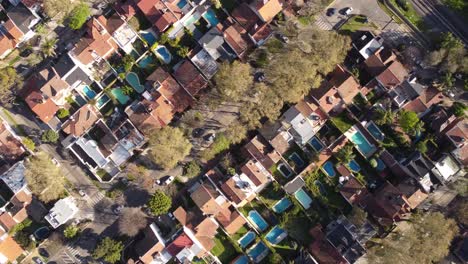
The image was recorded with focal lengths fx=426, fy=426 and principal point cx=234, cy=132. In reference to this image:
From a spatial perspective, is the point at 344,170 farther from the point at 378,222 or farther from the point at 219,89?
the point at 219,89

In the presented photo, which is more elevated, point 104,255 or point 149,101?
point 149,101

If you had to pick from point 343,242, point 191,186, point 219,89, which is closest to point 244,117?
point 219,89

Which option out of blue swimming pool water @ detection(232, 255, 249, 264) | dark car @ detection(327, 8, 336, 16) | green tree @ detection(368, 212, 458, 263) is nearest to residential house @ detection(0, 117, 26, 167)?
blue swimming pool water @ detection(232, 255, 249, 264)

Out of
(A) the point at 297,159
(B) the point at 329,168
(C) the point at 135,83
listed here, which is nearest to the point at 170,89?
(C) the point at 135,83

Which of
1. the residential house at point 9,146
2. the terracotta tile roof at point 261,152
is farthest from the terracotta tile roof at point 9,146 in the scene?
the terracotta tile roof at point 261,152

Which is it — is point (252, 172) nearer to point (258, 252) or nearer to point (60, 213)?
point (258, 252)

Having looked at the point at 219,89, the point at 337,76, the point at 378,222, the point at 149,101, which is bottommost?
the point at 378,222

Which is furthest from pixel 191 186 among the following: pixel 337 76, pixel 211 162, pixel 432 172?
pixel 432 172
